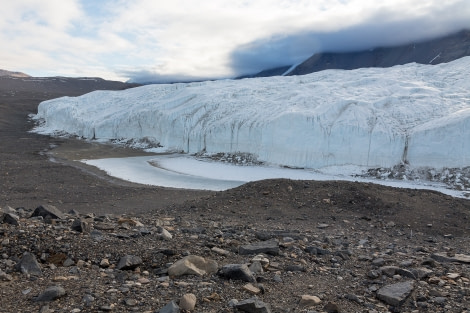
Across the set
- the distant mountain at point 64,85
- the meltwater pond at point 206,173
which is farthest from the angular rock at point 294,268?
the distant mountain at point 64,85

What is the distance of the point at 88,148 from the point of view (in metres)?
29.5

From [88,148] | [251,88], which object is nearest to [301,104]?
[251,88]

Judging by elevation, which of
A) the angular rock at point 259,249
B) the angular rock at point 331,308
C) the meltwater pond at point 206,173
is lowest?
the meltwater pond at point 206,173

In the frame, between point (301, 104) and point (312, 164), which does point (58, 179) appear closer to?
point (312, 164)

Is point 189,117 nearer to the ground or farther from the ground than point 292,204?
farther from the ground

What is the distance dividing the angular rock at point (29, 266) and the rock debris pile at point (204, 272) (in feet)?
0.03

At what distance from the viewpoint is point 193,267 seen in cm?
412

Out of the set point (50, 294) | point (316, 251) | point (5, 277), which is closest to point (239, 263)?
point (316, 251)

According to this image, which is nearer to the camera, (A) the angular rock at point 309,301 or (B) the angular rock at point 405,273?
(A) the angular rock at point 309,301

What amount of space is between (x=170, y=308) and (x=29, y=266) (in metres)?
1.76

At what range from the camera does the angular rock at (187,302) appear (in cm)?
329

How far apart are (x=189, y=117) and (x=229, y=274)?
26759mm

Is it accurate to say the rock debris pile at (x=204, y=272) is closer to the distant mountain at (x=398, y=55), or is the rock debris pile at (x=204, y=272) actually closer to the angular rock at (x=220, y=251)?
the angular rock at (x=220, y=251)

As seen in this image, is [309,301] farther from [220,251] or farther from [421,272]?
[421,272]
